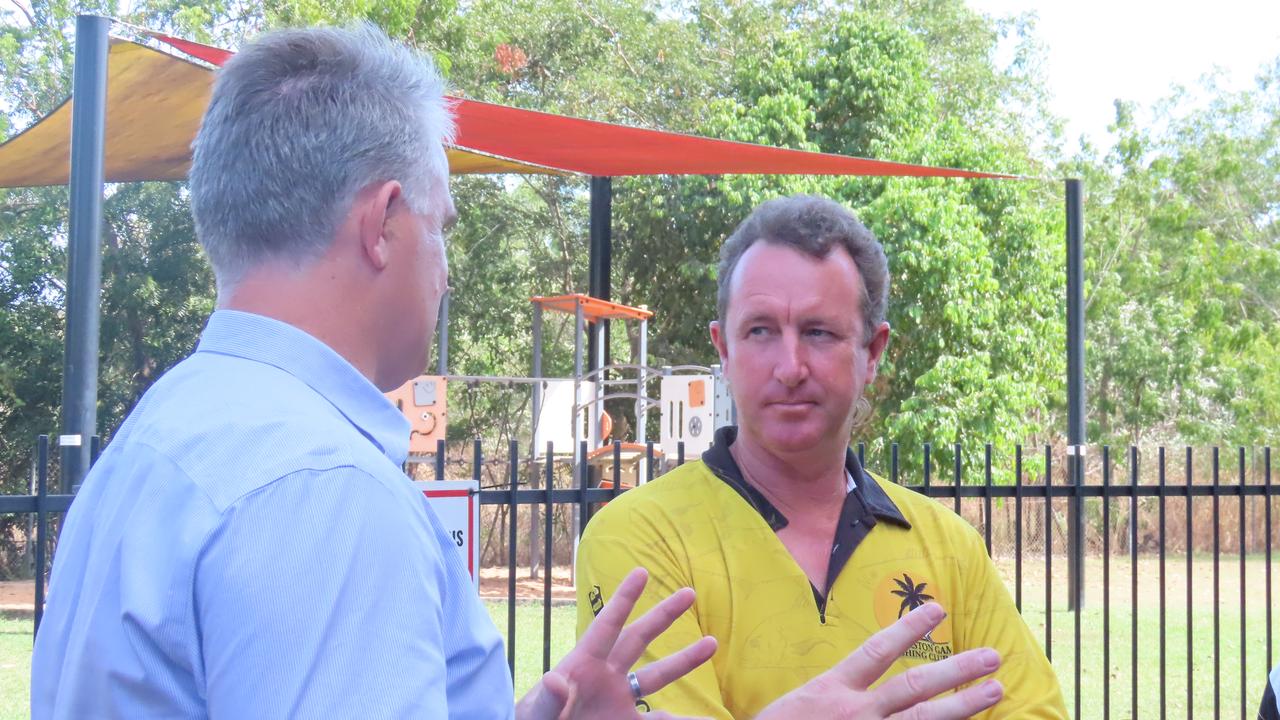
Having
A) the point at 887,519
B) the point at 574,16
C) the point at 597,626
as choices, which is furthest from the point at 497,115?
the point at 574,16

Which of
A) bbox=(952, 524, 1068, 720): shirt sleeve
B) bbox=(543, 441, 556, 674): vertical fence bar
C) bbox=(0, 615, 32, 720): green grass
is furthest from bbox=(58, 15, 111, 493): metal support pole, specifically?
bbox=(952, 524, 1068, 720): shirt sleeve

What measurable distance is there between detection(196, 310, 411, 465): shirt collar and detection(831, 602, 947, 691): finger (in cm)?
49

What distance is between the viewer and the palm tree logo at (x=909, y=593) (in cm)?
193

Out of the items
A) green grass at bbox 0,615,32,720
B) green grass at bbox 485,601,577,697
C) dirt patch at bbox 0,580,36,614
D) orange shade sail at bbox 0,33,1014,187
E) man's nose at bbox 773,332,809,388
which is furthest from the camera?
dirt patch at bbox 0,580,36,614

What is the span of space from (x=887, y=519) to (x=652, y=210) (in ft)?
50.9

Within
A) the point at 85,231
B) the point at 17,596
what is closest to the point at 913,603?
the point at 85,231

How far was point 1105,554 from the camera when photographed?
5.20 metres

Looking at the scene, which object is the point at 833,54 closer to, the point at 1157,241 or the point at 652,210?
the point at 652,210

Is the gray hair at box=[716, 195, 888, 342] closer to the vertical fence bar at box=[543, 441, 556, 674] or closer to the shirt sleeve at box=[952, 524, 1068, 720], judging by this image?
the shirt sleeve at box=[952, 524, 1068, 720]

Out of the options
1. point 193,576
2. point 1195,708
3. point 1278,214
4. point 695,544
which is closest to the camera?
point 193,576

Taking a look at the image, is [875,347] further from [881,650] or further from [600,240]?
[600,240]

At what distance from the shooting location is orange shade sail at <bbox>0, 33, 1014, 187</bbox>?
18.2 feet

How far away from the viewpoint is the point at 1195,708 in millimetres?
7602

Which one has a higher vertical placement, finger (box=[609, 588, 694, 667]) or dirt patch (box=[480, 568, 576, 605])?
finger (box=[609, 588, 694, 667])
